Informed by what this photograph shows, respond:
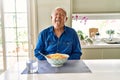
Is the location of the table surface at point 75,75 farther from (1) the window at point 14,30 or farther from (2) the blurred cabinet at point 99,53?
(1) the window at point 14,30

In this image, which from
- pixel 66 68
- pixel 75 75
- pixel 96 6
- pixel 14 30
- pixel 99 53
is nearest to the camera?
pixel 75 75

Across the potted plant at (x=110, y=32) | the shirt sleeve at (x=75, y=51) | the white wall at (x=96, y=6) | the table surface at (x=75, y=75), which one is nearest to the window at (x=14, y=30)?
the white wall at (x=96, y=6)

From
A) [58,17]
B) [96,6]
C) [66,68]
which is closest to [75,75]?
[66,68]

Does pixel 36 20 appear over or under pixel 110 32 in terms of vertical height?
over

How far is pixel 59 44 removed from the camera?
2.37 meters

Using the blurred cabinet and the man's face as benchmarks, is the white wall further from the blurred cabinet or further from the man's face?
the man's face

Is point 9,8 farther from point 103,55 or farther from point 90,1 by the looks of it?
point 103,55

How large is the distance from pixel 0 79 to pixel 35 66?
37cm

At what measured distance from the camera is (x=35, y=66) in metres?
1.78

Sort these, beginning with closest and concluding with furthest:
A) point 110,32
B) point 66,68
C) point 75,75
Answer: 1. point 75,75
2. point 66,68
3. point 110,32

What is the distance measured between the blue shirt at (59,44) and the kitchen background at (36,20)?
0.79 metres

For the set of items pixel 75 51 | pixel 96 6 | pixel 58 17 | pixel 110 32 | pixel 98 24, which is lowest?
pixel 75 51

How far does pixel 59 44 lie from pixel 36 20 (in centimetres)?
102

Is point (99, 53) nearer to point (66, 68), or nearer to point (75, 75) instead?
point (66, 68)
